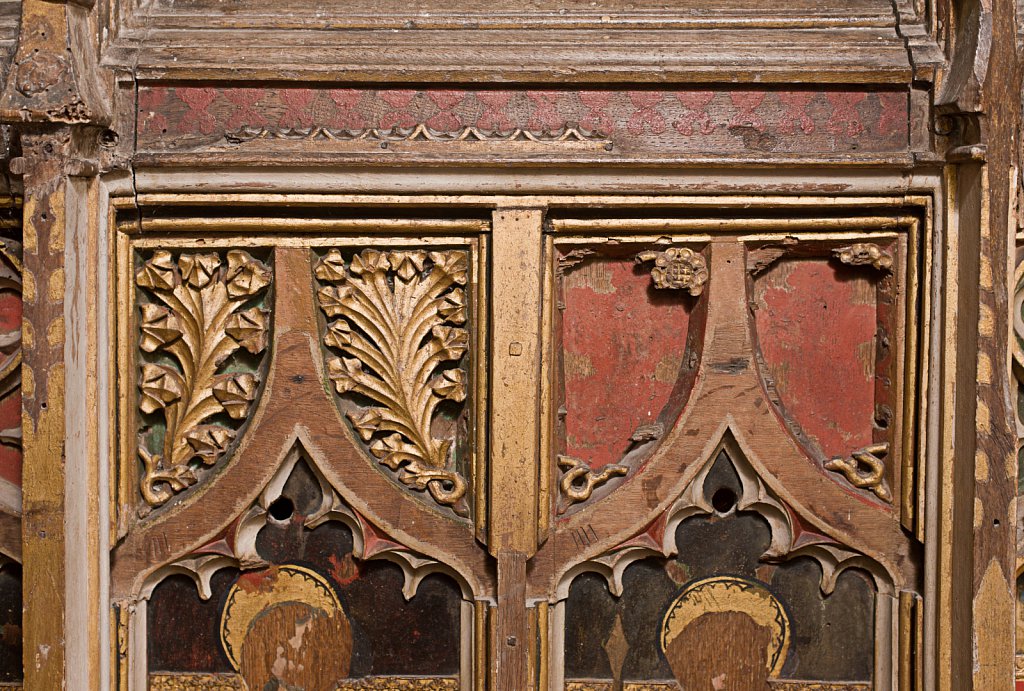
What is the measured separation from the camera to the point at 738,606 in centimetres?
184

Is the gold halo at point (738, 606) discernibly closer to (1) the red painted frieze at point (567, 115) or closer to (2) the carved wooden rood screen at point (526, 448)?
(2) the carved wooden rood screen at point (526, 448)

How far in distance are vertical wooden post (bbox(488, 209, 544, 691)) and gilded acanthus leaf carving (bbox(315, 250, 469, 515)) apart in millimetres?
80

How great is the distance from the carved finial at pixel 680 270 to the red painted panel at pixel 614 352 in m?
0.03

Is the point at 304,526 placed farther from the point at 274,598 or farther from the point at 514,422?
the point at 514,422

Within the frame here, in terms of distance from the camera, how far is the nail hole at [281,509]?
1828 mm

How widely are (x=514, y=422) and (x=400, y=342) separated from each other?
24 cm

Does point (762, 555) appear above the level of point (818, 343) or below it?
below

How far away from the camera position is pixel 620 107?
1.74m

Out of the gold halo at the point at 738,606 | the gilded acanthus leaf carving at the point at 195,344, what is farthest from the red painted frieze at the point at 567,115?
the gold halo at the point at 738,606

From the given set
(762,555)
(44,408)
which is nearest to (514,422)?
(762,555)

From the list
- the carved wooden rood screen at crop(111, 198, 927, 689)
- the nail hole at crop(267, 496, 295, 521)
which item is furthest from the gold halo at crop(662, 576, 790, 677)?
the nail hole at crop(267, 496, 295, 521)

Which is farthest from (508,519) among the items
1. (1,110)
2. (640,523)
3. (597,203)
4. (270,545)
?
(1,110)

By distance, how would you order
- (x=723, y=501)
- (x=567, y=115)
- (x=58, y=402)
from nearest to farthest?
1. (x=58, y=402)
2. (x=567, y=115)
3. (x=723, y=501)

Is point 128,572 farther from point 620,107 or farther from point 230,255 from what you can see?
point 620,107
